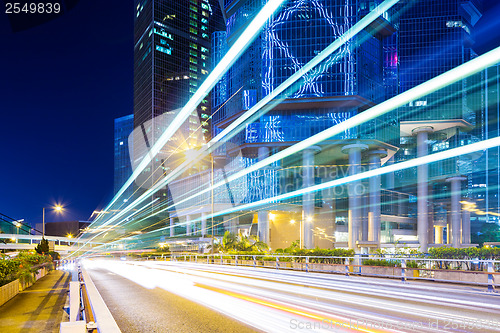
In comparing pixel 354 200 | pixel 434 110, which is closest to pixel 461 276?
pixel 354 200

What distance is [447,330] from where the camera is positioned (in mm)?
7676

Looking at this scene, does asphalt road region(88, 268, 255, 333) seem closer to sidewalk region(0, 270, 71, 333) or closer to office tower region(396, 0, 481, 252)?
sidewalk region(0, 270, 71, 333)

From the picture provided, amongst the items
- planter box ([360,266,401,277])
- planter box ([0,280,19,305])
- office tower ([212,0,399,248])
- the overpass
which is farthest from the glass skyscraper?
planter box ([0,280,19,305])

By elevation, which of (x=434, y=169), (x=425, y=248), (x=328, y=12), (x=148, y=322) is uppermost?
(x=328, y=12)

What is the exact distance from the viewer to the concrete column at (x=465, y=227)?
94.1 meters

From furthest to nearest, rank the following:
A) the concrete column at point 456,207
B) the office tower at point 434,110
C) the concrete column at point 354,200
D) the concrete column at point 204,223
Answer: the concrete column at point 204,223 < the concrete column at point 456,207 < the office tower at point 434,110 < the concrete column at point 354,200

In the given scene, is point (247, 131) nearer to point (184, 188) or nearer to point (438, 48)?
point (438, 48)

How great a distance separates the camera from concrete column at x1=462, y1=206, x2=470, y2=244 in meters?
94.1

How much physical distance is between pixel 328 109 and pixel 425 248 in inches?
1285

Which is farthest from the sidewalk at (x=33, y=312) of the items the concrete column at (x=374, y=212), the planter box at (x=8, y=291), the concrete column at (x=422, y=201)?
the concrete column at (x=422, y=201)

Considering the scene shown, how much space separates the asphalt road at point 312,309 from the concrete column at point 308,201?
56.9 meters

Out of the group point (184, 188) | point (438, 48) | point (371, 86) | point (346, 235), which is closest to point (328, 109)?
point (371, 86)

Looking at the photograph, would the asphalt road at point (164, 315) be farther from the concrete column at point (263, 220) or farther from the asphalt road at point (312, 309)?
the concrete column at point (263, 220)

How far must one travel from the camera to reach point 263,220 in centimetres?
7769
